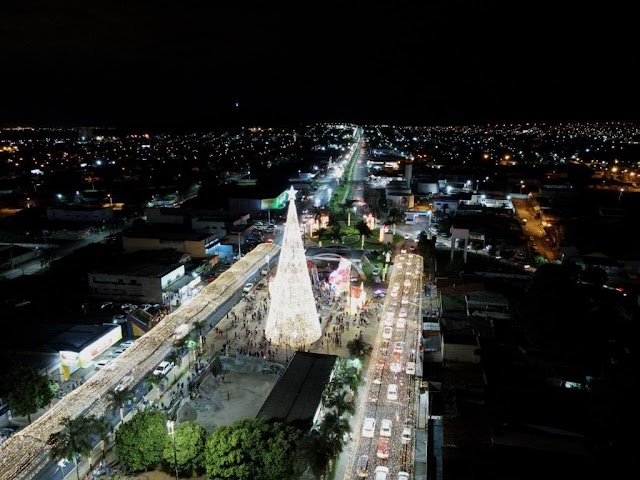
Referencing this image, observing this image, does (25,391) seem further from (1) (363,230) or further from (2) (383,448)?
(1) (363,230)

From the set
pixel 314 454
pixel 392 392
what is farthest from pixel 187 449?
pixel 392 392

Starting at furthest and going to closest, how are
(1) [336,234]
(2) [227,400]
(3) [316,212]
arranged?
1. (3) [316,212]
2. (1) [336,234]
3. (2) [227,400]

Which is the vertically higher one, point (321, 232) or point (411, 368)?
point (411, 368)

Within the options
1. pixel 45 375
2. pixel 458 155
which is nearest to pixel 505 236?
pixel 45 375

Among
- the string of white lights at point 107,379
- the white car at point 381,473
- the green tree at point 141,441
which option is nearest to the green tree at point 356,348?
the white car at point 381,473

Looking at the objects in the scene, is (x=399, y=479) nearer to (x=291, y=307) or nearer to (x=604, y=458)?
(x=604, y=458)
